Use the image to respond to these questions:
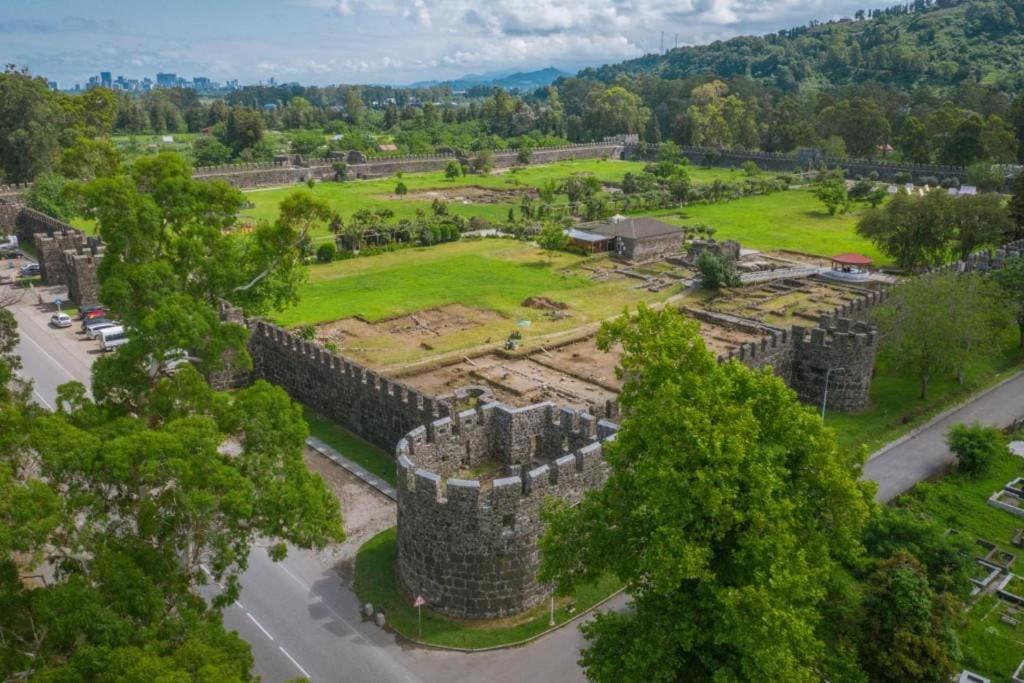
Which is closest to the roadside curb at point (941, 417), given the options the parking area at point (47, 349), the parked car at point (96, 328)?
the parking area at point (47, 349)

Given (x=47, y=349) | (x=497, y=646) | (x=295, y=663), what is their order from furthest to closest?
(x=47, y=349), (x=497, y=646), (x=295, y=663)

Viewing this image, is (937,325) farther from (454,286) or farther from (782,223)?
(782,223)

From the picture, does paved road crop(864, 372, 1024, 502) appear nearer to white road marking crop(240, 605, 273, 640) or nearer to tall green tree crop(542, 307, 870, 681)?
tall green tree crop(542, 307, 870, 681)

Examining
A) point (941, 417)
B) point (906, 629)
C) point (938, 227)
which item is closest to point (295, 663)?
point (906, 629)

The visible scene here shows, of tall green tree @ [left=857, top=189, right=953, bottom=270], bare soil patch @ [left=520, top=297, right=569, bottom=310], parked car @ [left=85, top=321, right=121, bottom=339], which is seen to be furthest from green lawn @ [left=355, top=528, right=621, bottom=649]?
tall green tree @ [left=857, top=189, right=953, bottom=270]

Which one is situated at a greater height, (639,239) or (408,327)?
(639,239)
